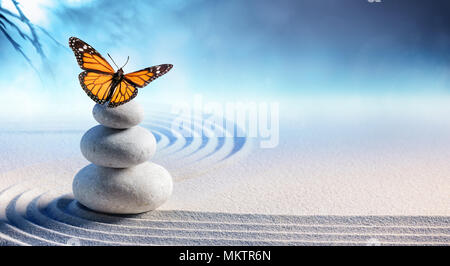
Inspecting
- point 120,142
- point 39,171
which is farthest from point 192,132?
point 120,142

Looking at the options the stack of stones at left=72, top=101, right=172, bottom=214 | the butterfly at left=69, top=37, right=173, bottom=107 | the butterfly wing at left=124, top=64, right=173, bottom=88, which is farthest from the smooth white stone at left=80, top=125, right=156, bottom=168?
the butterfly wing at left=124, top=64, right=173, bottom=88

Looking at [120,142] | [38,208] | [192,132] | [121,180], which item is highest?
[192,132]

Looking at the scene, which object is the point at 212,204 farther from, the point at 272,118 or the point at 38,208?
the point at 272,118

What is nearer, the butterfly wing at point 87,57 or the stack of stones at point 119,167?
the butterfly wing at point 87,57

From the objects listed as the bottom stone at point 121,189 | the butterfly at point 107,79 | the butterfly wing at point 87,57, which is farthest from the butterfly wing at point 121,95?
the bottom stone at point 121,189

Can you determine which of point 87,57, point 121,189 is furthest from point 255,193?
point 87,57

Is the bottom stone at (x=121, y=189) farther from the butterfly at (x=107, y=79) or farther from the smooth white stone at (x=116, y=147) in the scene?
the butterfly at (x=107, y=79)
